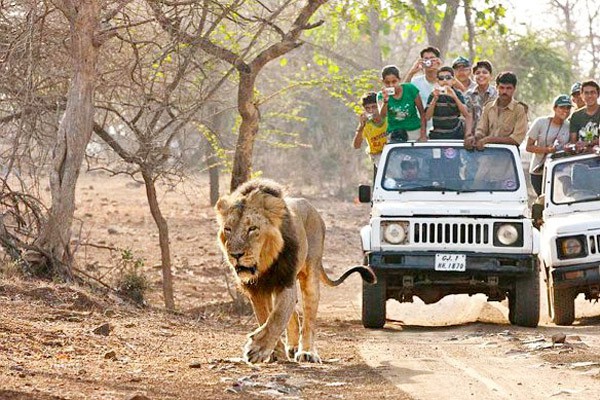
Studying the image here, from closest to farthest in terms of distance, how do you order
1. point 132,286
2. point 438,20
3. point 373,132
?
point 373,132
point 132,286
point 438,20

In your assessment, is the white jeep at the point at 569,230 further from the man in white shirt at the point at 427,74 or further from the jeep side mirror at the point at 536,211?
the man in white shirt at the point at 427,74

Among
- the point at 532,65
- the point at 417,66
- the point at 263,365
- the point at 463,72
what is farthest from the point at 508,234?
the point at 532,65

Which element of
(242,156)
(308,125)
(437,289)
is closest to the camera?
(437,289)

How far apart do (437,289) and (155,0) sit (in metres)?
3.54

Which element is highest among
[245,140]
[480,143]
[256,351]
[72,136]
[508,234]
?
[245,140]

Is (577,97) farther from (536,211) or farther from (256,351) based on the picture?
(256,351)

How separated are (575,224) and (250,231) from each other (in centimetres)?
450

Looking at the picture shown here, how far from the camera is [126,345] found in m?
8.91

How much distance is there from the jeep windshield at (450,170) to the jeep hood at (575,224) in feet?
Result: 1.57

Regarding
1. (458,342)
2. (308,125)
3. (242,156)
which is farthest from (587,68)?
(458,342)

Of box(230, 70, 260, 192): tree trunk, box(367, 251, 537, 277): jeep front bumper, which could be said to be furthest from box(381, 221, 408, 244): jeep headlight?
box(230, 70, 260, 192): tree trunk

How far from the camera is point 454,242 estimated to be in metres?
10.8

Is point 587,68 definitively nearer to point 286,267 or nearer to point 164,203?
point 164,203

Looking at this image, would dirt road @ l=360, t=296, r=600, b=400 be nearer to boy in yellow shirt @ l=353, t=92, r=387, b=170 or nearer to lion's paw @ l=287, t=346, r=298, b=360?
lion's paw @ l=287, t=346, r=298, b=360
